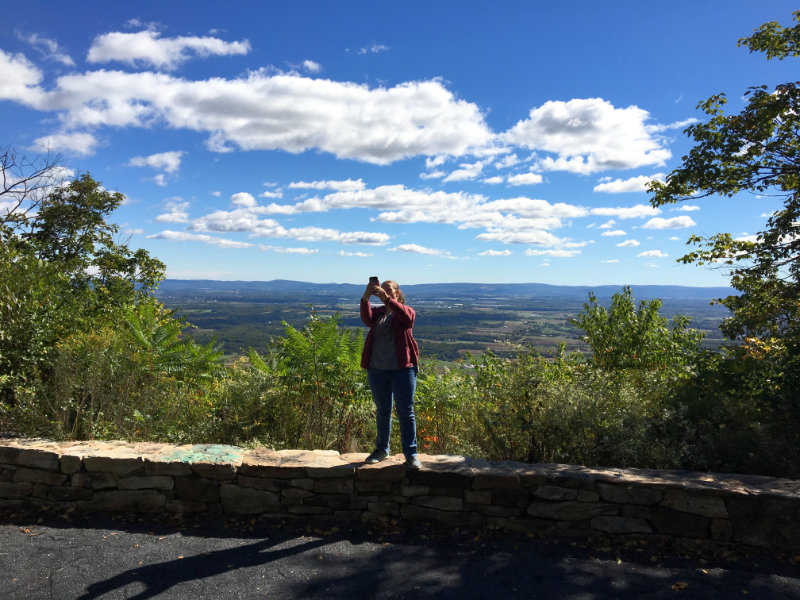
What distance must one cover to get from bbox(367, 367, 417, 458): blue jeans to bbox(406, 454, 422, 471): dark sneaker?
0.09 ft

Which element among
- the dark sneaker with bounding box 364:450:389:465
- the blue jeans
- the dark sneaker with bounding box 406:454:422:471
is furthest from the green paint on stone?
the dark sneaker with bounding box 406:454:422:471

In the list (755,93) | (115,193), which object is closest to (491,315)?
(115,193)

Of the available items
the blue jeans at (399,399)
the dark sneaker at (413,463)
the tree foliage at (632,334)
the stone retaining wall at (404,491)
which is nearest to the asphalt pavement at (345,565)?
the stone retaining wall at (404,491)

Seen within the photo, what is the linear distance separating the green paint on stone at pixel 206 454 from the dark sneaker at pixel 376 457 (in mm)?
1158

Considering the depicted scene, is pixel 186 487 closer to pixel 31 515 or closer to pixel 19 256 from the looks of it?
pixel 31 515

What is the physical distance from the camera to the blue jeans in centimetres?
396

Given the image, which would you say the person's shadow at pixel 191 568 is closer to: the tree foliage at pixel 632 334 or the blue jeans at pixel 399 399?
the blue jeans at pixel 399 399

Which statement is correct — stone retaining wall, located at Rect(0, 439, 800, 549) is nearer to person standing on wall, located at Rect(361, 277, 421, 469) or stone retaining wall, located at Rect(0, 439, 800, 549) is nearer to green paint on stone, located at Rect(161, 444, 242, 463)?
green paint on stone, located at Rect(161, 444, 242, 463)

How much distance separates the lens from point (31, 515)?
4027 millimetres

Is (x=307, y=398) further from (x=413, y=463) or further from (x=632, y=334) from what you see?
(x=632, y=334)

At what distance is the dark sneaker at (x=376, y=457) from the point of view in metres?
4.04

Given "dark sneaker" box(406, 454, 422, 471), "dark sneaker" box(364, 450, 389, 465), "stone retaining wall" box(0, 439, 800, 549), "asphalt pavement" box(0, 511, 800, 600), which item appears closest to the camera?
"asphalt pavement" box(0, 511, 800, 600)

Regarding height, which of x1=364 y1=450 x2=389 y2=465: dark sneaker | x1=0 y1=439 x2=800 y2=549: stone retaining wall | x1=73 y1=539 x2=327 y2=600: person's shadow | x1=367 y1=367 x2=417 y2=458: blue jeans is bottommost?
x1=73 y1=539 x2=327 y2=600: person's shadow

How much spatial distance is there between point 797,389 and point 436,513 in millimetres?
3351
